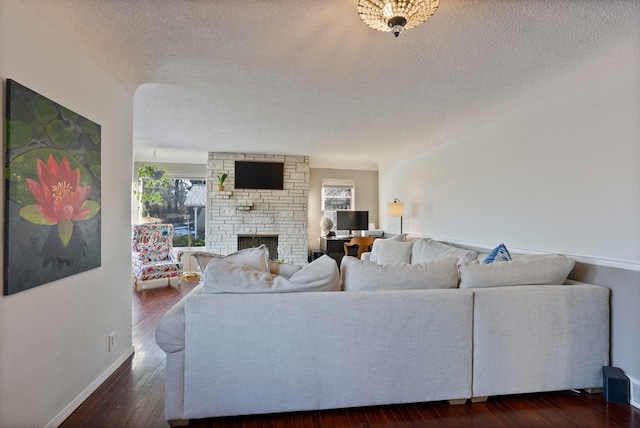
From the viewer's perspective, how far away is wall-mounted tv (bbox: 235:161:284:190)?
5.95 m

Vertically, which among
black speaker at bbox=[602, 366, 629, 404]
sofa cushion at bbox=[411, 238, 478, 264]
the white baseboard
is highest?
sofa cushion at bbox=[411, 238, 478, 264]

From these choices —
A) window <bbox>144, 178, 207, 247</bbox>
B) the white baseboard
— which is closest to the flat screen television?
window <bbox>144, 178, 207, 247</bbox>

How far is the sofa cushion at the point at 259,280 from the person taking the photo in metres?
1.81

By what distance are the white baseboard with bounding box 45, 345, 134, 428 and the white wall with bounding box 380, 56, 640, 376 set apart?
360 cm

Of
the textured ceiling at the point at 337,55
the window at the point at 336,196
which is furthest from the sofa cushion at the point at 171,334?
the window at the point at 336,196

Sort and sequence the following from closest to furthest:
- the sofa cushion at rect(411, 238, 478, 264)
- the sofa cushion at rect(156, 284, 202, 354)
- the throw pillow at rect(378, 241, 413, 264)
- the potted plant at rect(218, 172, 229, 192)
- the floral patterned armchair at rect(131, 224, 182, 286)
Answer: the sofa cushion at rect(156, 284, 202, 354) < the sofa cushion at rect(411, 238, 478, 264) < the throw pillow at rect(378, 241, 413, 264) < the floral patterned armchair at rect(131, 224, 182, 286) < the potted plant at rect(218, 172, 229, 192)

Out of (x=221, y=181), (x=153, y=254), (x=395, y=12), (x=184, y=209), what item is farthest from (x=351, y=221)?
(x=395, y=12)

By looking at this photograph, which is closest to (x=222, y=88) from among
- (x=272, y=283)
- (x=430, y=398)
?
(x=272, y=283)

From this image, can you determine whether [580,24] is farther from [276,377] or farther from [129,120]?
[129,120]

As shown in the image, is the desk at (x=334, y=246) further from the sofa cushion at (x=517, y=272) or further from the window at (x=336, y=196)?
the sofa cushion at (x=517, y=272)

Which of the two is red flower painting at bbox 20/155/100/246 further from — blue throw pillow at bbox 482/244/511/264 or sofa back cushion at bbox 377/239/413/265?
sofa back cushion at bbox 377/239/413/265

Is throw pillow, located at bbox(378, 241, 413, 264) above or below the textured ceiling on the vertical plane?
below

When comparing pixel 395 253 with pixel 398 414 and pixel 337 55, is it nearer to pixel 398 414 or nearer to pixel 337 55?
pixel 398 414

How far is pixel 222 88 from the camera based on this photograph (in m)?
2.74
